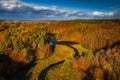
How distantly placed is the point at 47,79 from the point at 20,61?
4509 millimetres

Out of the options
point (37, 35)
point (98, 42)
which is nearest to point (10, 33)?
point (37, 35)

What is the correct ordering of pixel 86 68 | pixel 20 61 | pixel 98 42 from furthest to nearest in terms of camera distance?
pixel 98 42, pixel 20 61, pixel 86 68

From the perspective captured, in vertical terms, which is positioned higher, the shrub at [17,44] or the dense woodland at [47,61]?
the shrub at [17,44]

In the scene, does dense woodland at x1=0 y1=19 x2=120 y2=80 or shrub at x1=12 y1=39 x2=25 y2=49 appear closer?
dense woodland at x1=0 y1=19 x2=120 y2=80

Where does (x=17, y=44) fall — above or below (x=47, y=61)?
above

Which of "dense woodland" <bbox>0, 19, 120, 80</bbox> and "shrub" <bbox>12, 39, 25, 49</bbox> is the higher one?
"shrub" <bbox>12, 39, 25, 49</bbox>

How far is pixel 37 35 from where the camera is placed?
92.5 feet

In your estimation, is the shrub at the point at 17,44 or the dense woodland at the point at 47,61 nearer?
the dense woodland at the point at 47,61

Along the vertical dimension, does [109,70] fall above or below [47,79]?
above

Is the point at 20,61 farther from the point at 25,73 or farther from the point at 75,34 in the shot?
the point at 75,34

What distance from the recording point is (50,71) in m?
20.5

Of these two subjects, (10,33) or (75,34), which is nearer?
(10,33)

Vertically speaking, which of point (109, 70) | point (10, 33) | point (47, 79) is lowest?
point (47, 79)

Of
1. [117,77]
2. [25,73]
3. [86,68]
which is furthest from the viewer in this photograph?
[25,73]
